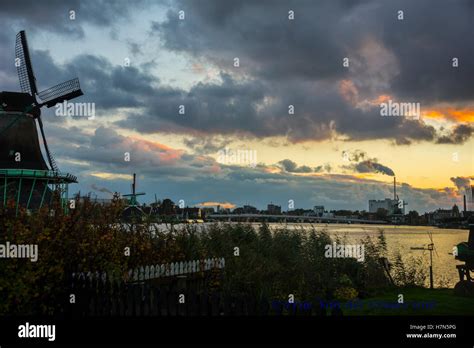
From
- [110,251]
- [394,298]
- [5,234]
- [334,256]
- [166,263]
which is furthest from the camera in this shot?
[334,256]

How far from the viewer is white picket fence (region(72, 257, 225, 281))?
12148 millimetres

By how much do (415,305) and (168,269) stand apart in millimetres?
7649

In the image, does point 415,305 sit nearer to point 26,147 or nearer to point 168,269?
point 168,269

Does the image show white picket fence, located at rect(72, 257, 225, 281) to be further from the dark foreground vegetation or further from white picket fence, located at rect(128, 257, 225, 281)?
the dark foreground vegetation

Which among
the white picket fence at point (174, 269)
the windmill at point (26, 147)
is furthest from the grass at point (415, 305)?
the windmill at point (26, 147)

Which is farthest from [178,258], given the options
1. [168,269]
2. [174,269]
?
[168,269]

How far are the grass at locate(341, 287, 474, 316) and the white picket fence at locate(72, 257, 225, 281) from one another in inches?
168

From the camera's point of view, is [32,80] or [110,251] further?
[32,80]

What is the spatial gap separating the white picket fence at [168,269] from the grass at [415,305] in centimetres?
428

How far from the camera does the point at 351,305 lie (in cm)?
1514

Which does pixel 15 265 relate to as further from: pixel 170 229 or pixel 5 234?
pixel 170 229

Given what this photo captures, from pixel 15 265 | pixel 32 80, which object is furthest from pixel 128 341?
pixel 32 80

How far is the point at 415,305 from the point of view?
14.8 meters

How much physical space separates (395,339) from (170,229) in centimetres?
821
